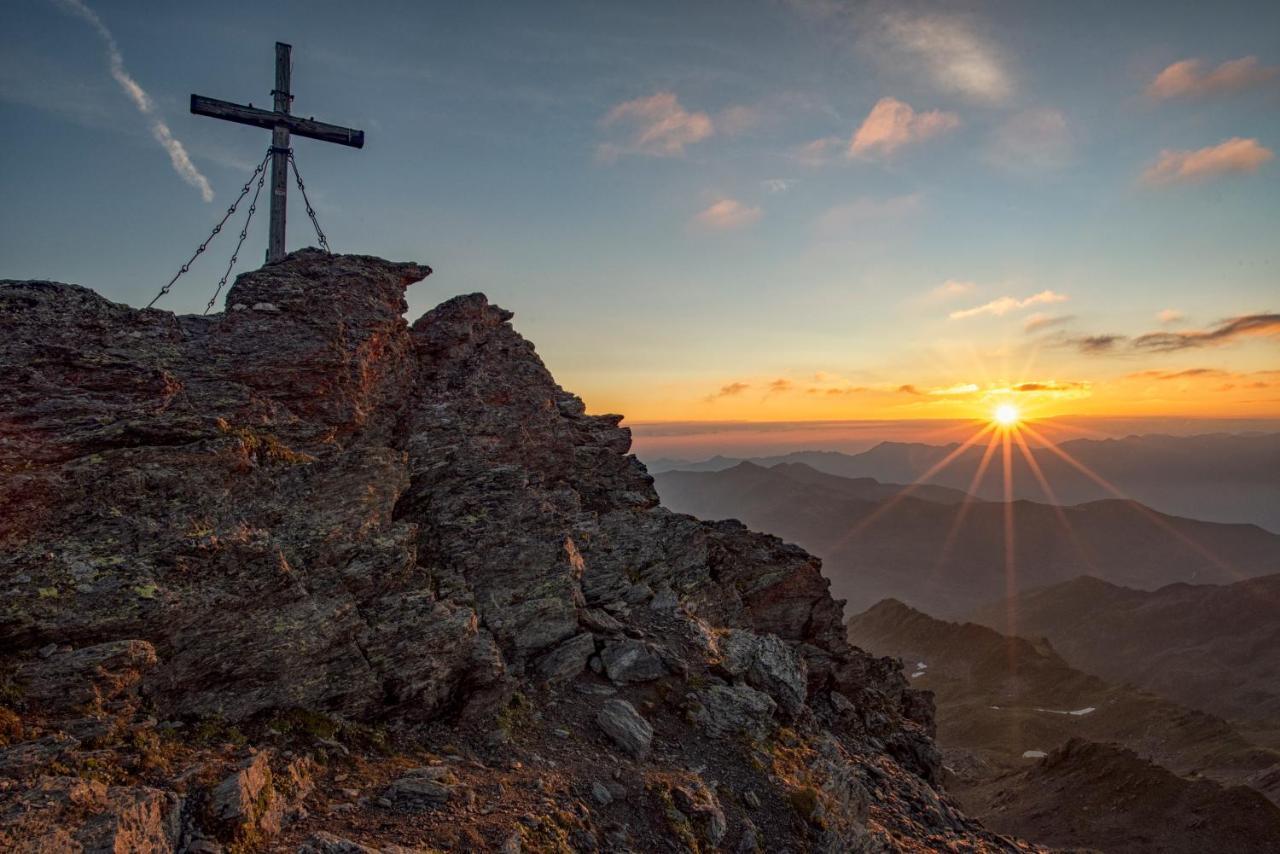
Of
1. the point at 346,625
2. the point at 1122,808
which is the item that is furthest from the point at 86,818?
the point at 1122,808

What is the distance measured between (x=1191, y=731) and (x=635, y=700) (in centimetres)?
11169

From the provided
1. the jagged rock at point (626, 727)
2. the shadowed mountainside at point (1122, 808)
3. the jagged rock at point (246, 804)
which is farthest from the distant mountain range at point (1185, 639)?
the jagged rock at point (246, 804)

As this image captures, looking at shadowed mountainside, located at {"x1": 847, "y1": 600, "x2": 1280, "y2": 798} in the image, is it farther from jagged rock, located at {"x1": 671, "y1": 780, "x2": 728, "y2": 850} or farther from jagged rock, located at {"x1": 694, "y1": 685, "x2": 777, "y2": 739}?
jagged rock, located at {"x1": 671, "y1": 780, "x2": 728, "y2": 850}

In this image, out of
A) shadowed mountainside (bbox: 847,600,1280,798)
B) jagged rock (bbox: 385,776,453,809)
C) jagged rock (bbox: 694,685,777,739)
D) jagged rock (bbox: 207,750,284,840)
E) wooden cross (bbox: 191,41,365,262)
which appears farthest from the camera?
shadowed mountainside (bbox: 847,600,1280,798)

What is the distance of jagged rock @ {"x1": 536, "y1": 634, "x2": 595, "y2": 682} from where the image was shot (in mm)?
18797

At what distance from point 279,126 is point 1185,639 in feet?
665

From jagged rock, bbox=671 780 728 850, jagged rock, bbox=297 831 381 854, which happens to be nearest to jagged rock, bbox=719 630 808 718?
jagged rock, bbox=671 780 728 850

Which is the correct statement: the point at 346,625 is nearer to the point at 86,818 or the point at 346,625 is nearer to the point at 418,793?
the point at 418,793

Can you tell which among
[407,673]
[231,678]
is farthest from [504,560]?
[231,678]

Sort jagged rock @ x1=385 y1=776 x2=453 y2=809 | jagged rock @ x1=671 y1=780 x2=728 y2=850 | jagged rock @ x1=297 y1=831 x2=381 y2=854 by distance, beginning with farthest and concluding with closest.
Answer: jagged rock @ x1=671 y1=780 x2=728 y2=850, jagged rock @ x1=385 y1=776 x2=453 y2=809, jagged rock @ x1=297 y1=831 x2=381 y2=854

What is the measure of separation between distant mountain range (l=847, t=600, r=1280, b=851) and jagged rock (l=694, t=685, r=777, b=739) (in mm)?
52717

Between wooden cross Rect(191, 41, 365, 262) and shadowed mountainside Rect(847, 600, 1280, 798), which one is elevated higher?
wooden cross Rect(191, 41, 365, 262)

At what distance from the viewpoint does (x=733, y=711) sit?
20.1 m

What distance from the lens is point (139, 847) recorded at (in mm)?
9188
